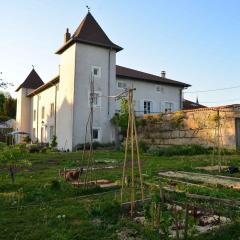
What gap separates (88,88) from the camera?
29406mm

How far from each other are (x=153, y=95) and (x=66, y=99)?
924 cm

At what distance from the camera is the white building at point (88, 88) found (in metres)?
28.8

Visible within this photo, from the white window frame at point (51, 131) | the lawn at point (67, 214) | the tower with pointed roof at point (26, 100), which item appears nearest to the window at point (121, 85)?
the white window frame at point (51, 131)

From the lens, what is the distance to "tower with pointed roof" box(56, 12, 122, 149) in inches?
1128

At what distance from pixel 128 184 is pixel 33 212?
3195mm

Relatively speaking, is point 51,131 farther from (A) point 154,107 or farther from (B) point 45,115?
(A) point 154,107

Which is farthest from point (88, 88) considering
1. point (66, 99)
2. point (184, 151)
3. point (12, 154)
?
point (12, 154)

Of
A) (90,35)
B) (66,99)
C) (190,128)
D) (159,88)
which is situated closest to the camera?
(190,128)

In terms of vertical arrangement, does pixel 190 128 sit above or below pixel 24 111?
below

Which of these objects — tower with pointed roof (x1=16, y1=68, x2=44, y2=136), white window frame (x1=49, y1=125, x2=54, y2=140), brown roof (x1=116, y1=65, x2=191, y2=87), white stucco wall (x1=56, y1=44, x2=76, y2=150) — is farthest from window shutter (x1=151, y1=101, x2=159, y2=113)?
tower with pointed roof (x1=16, y1=68, x2=44, y2=136)

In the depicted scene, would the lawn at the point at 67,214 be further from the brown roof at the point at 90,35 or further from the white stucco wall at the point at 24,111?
the white stucco wall at the point at 24,111

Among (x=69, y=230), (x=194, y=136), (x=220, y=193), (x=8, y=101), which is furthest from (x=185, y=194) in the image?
(x=8, y=101)

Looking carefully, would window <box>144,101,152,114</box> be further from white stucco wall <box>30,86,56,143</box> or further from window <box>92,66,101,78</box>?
white stucco wall <box>30,86,56,143</box>

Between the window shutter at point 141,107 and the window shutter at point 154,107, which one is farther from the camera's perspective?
the window shutter at point 154,107
